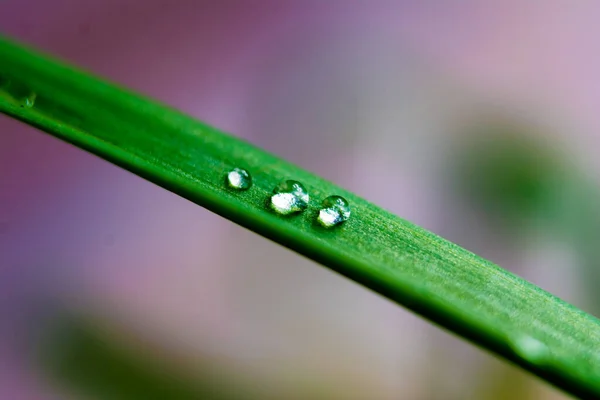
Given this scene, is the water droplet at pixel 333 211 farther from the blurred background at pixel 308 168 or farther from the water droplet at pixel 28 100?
the blurred background at pixel 308 168

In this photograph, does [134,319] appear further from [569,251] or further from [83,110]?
[569,251]

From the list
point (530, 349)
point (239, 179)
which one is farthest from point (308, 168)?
point (530, 349)

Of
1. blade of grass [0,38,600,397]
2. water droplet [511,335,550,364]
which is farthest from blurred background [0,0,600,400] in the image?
water droplet [511,335,550,364]

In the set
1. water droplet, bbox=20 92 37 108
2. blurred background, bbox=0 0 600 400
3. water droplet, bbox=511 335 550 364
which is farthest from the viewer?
blurred background, bbox=0 0 600 400

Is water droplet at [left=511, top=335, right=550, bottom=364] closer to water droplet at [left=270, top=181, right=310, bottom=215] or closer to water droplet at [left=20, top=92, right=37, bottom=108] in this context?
water droplet at [left=270, top=181, right=310, bottom=215]

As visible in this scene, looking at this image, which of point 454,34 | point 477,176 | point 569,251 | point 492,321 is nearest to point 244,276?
point 477,176

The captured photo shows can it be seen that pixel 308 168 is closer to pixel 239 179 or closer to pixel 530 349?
pixel 239 179

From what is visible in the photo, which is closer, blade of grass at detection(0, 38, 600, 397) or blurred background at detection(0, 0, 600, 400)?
blade of grass at detection(0, 38, 600, 397)

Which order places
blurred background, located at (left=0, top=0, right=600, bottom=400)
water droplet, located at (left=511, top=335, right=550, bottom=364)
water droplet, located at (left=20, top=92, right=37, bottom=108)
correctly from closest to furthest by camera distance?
water droplet, located at (left=511, top=335, right=550, bottom=364)
water droplet, located at (left=20, top=92, right=37, bottom=108)
blurred background, located at (left=0, top=0, right=600, bottom=400)
